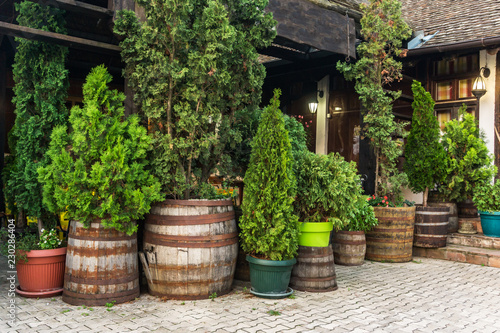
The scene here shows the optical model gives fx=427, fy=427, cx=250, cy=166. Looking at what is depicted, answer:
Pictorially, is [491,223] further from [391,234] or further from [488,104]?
[488,104]

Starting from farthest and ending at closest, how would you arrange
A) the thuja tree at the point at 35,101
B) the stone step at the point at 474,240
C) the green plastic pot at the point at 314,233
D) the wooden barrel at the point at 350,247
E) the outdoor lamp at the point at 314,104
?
the outdoor lamp at the point at 314,104 < the stone step at the point at 474,240 < the wooden barrel at the point at 350,247 < the green plastic pot at the point at 314,233 < the thuja tree at the point at 35,101

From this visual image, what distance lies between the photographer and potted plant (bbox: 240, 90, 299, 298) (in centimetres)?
456

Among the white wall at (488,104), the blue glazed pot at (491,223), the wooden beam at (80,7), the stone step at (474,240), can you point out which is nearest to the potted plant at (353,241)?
the stone step at (474,240)

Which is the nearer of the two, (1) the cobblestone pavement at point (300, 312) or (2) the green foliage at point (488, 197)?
(1) the cobblestone pavement at point (300, 312)

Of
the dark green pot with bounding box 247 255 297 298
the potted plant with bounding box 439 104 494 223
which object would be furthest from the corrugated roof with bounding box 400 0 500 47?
the dark green pot with bounding box 247 255 297 298

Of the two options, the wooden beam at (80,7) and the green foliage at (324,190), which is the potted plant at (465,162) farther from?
the wooden beam at (80,7)

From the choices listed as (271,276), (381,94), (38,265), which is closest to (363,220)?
(381,94)

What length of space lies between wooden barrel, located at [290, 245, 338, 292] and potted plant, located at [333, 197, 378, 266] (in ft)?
4.93

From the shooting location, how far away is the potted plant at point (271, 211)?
456 centimetres

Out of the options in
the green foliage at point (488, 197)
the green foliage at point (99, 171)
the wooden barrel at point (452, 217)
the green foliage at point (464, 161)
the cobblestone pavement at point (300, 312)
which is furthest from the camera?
the wooden barrel at point (452, 217)

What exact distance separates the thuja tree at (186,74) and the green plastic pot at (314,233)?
4.00 feet

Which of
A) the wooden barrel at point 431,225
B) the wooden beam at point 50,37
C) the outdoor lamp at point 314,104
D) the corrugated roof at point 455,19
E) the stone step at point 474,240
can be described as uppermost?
the corrugated roof at point 455,19

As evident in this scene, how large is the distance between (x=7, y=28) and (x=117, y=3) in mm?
1209

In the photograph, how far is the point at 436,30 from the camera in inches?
376
